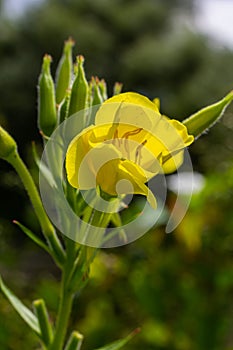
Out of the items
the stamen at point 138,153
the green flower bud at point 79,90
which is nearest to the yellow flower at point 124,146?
the stamen at point 138,153

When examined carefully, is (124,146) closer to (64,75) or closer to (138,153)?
(138,153)

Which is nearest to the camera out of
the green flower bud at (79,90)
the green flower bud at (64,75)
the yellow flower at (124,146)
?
the yellow flower at (124,146)

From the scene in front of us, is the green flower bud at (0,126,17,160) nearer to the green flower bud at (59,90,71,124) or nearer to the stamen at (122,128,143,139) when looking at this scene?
the green flower bud at (59,90,71,124)

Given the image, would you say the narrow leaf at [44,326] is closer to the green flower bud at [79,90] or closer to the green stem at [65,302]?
the green stem at [65,302]

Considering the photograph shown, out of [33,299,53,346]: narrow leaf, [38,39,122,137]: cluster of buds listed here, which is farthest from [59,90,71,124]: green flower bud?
[33,299,53,346]: narrow leaf

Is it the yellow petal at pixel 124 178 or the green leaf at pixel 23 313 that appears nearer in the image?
the yellow petal at pixel 124 178
